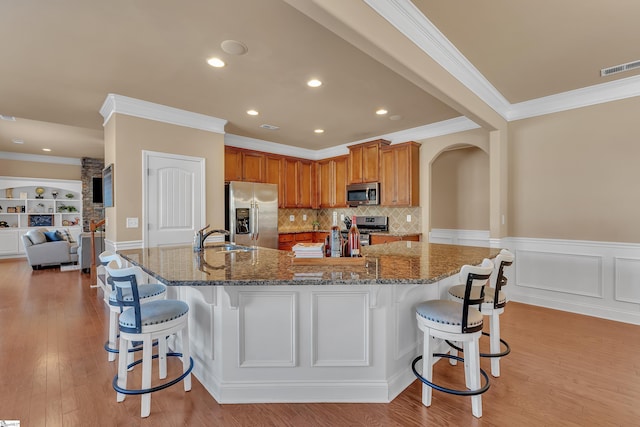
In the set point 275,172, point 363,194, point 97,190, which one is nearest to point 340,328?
point 363,194

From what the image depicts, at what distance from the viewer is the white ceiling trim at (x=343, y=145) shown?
15.4 feet

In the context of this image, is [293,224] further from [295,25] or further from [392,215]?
[295,25]

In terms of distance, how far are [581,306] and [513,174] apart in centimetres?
179

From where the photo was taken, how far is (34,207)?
28.8 feet

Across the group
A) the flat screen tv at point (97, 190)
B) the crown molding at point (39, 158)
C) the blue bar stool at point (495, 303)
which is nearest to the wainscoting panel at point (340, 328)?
the blue bar stool at point (495, 303)

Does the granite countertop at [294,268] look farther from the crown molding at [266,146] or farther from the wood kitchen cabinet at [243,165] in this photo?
the crown molding at [266,146]

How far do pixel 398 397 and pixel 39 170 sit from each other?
10817mm

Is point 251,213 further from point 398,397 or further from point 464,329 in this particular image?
point 464,329

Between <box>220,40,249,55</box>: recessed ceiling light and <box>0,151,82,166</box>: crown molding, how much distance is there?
Answer: 8.86m

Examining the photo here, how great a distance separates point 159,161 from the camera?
4055 mm

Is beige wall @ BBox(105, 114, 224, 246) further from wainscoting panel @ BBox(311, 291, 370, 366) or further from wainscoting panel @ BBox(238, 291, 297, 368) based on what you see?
wainscoting panel @ BBox(311, 291, 370, 366)

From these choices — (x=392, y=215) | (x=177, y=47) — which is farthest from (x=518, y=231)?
(x=177, y=47)

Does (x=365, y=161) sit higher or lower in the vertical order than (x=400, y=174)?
higher

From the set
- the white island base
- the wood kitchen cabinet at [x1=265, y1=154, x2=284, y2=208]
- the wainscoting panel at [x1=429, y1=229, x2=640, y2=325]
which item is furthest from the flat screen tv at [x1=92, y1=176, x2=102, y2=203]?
the wainscoting panel at [x1=429, y1=229, x2=640, y2=325]
